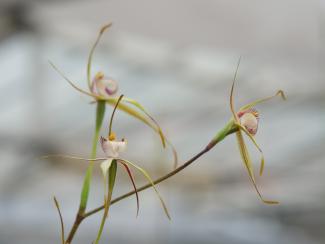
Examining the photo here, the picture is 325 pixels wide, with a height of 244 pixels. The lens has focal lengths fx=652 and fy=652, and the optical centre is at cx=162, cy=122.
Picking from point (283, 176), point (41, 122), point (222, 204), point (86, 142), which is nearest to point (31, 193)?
point (86, 142)

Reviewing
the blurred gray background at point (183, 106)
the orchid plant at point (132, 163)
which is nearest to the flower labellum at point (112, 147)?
Answer: the orchid plant at point (132, 163)

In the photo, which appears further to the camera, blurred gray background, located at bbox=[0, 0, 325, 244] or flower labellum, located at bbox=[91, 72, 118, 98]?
blurred gray background, located at bbox=[0, 0, 325, 244]

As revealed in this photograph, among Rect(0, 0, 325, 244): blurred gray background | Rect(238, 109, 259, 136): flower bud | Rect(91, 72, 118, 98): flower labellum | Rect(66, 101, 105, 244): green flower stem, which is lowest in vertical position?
Rect(66, 101, 105, 244): green flower stem

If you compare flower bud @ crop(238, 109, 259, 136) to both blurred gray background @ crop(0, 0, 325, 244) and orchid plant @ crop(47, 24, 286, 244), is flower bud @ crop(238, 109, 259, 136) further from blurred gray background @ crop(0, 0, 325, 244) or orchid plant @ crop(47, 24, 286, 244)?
blurred gray background @ crop(0, 0, 325, 244)

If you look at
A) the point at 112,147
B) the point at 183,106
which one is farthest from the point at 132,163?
the point at 183,106

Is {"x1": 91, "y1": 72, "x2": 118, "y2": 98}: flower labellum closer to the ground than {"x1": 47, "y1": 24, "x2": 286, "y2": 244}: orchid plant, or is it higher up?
higher up

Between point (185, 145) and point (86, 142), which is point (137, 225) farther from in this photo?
point (86, 142)

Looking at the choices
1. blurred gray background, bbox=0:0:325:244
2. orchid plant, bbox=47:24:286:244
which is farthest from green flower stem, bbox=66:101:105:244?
blurred gray background, bbox=0:0:325:244
